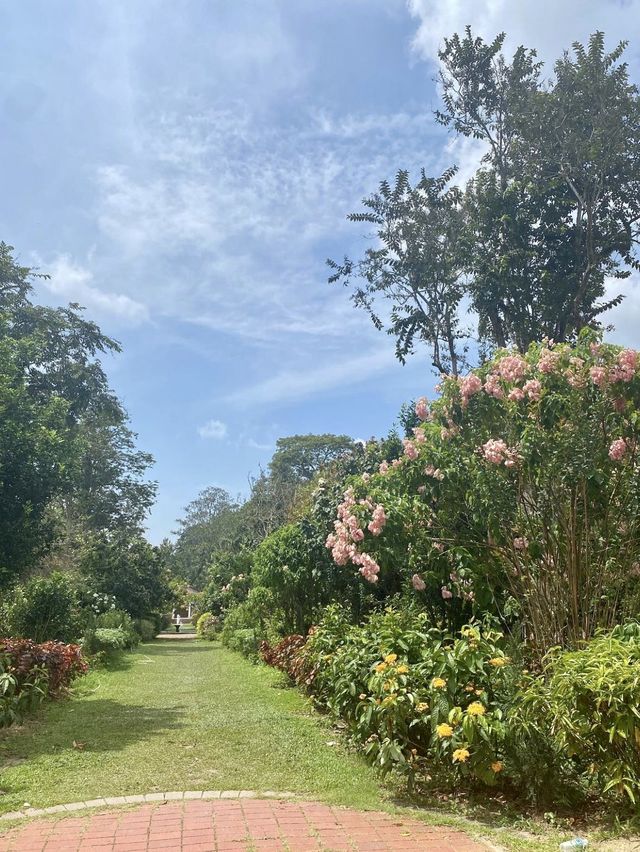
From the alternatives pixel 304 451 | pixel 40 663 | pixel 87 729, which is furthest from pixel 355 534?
pixel 304 451

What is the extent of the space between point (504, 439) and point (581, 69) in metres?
12.1

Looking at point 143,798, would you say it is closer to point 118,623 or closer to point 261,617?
point 261,617

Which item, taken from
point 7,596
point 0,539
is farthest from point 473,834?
point 7,596

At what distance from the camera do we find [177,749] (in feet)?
19.8

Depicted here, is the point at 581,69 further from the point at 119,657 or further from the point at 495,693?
the point at 119,657

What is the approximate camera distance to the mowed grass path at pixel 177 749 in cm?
483

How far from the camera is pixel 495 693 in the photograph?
186 inches

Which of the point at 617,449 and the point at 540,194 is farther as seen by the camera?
the point at 540,194

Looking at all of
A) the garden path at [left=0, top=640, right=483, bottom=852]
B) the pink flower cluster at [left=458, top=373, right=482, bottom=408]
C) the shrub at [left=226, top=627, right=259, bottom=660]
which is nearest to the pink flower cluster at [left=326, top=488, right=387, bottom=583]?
the pink flower cluster at [left=458, top=373, right=482, bottom=408]

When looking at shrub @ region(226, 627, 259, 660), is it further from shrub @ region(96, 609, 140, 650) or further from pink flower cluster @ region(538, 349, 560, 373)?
pink flower cluster @ region(538, 349, 560, 373)

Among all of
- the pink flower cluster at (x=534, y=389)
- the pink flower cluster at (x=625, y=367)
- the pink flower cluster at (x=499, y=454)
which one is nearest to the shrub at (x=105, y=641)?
the pink flower cluster at (x=499, y=454)

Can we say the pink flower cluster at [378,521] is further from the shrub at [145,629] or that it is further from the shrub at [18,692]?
the shrub at [145,629]

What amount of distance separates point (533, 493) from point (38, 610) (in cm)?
1033

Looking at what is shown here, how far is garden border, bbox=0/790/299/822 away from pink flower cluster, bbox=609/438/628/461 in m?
3.70
